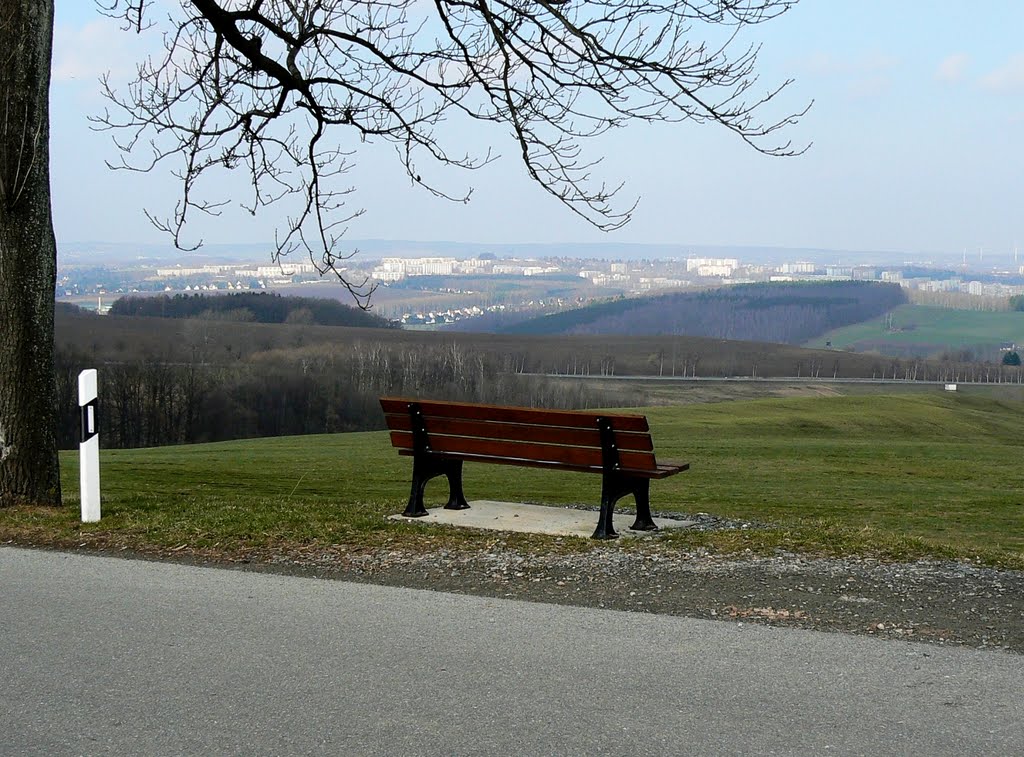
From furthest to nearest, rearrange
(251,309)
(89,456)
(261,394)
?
(251,309) → (261,394) → (89,456)

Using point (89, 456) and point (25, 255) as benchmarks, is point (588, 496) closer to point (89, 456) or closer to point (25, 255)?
point (89, 456)

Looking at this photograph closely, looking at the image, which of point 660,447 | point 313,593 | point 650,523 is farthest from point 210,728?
point 660,447

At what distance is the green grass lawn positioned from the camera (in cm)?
827

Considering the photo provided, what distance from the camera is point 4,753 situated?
163 inches

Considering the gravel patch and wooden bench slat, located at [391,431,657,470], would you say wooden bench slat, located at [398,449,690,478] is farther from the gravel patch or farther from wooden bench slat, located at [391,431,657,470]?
the gravel patch

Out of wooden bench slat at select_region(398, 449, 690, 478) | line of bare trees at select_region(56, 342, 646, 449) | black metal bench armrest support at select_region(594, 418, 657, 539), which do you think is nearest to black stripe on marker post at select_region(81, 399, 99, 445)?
wooden bench slat at select_region(398, 449, 690, 478)

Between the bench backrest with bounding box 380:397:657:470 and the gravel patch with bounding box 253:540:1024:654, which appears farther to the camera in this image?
the bench backrest with bounding box 380:397:657:470

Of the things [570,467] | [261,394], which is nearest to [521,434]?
[570,467]

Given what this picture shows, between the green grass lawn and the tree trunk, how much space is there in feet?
1.97

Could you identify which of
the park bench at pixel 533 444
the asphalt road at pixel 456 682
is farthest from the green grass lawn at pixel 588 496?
the asphalt road at pixel 456 682

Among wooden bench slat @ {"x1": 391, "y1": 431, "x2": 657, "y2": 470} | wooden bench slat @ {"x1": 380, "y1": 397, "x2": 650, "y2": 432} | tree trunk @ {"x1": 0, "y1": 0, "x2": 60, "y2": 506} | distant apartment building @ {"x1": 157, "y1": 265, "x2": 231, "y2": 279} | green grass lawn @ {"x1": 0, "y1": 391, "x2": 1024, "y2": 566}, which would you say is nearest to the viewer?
green grass lawn @ {"x1": 0, "y1": 391, "x2": 1024, "y2": 566}

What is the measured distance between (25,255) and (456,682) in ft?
21.7

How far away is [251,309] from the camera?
172m

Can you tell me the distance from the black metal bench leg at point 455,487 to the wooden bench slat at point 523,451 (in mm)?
325
